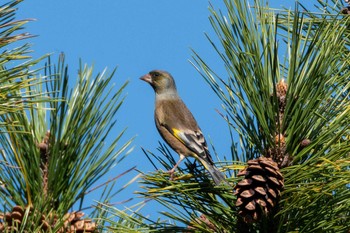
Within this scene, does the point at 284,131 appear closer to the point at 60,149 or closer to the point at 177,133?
the point at 60,149

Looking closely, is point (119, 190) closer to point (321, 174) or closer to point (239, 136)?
point (239, 136)

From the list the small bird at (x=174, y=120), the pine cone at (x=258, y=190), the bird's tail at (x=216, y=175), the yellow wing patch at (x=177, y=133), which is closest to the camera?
the pine cone at (x=258, y=190)

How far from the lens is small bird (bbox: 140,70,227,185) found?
19.8 feet

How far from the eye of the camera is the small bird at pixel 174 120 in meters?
6.03

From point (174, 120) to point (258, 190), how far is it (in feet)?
12.8

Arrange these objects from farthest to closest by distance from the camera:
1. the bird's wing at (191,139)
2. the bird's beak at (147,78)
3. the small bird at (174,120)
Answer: the bird's beak at (147,78)
the small bird at (174,120)
the bird's wing at (191,139)

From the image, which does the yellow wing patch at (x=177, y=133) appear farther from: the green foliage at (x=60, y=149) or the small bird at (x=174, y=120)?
the green foliage at (x=60, y=149)

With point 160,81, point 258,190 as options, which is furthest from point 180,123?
point 258,190

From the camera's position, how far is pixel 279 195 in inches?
120

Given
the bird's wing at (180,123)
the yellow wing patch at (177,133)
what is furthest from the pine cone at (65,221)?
the yellow wing patch at (177,133)

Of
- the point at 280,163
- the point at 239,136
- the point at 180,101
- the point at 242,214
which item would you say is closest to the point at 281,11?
the point at 239,136

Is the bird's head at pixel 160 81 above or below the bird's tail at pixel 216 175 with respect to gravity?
above

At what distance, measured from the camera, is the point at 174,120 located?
6.85 metres

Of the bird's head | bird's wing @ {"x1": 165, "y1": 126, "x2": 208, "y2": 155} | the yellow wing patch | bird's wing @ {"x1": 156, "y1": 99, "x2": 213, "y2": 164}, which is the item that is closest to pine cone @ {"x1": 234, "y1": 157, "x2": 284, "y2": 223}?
bird's wing @ {"x1": 165, "y1": 126, "x2": 208, "y2": 155}
